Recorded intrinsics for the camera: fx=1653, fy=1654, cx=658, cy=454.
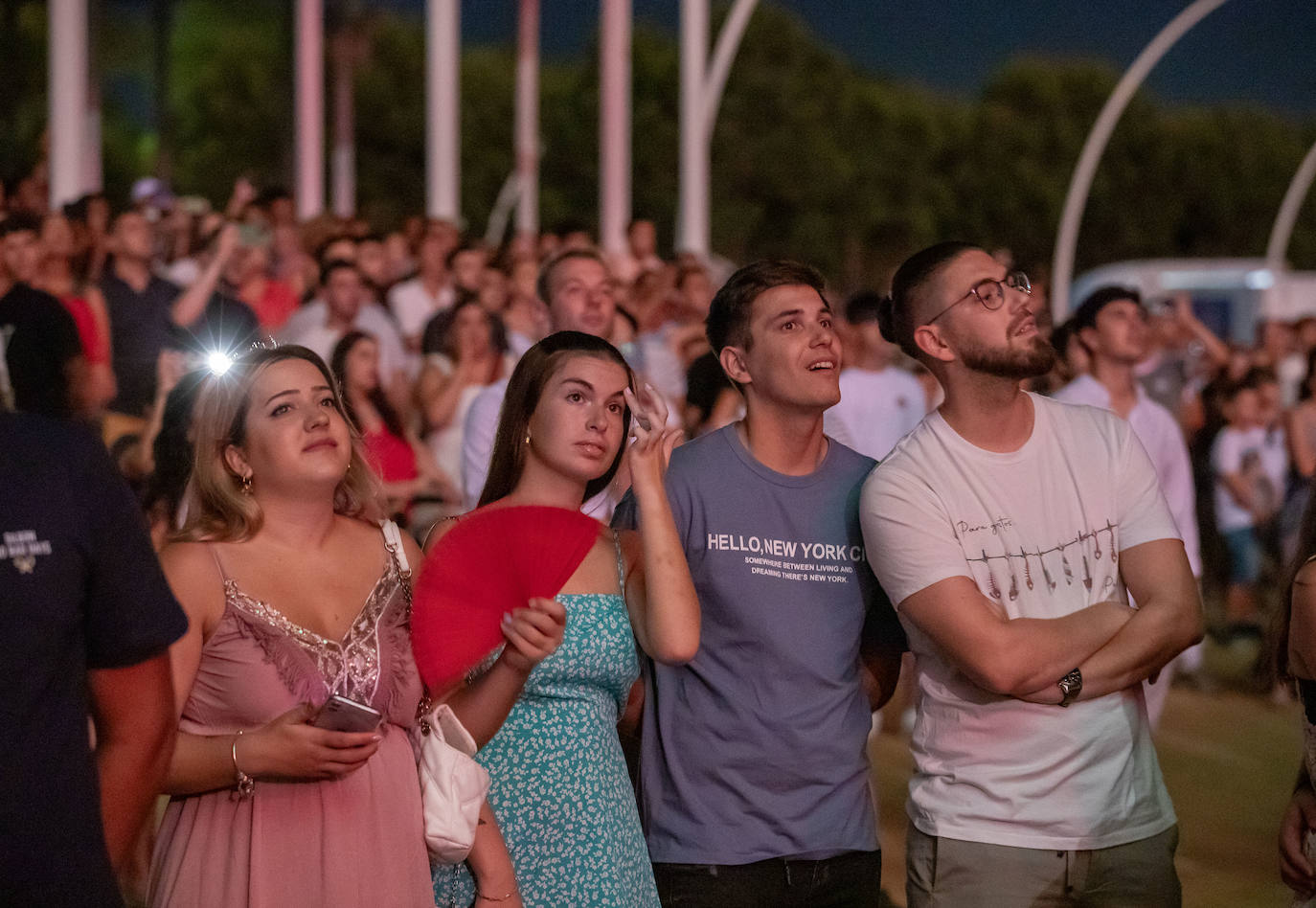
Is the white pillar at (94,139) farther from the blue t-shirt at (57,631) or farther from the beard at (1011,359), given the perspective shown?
the blue t-shirt at (57,631)

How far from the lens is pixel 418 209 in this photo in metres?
76.2

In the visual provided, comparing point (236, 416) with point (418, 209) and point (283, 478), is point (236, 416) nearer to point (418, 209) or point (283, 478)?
point (283, 478)

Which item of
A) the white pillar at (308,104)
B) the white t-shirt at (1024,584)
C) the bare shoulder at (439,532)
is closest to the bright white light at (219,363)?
the bare shoulder at (439,532)

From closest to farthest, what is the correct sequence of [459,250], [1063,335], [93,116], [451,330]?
[1063,335]
[451,330]
[459,250]
[93,116]

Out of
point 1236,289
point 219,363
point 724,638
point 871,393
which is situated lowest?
point 724,638

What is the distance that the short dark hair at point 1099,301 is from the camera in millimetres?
7188

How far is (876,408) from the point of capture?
8.67m

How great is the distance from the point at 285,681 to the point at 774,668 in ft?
3.67

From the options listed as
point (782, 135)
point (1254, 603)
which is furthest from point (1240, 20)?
point (1254, 603)

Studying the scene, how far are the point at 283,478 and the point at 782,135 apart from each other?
255 feet

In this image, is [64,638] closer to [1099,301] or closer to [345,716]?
[345,716]

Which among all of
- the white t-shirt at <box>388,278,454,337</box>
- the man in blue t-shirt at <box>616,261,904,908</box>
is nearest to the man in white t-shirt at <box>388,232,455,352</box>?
the white t-shirt at <box>388,278,454,337</box>

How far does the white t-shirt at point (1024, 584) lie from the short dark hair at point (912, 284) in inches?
9.3

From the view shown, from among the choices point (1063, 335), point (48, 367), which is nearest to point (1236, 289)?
point (1063, 335)
